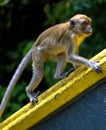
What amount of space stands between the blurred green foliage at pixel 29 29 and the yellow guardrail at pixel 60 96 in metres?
5.28

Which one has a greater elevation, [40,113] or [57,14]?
[40,113]

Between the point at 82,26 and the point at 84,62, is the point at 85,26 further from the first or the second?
the point at 84,62

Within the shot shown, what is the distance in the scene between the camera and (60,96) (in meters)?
6.79

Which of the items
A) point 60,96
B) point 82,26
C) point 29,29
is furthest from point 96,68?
point 29,29

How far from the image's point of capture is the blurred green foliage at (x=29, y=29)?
12.9 m

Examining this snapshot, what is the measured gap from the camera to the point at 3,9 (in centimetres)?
1473

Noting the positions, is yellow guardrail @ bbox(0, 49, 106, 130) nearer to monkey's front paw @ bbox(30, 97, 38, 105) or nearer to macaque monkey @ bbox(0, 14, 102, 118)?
monkey's front paw @ bbox(30, 97, 38, 105)

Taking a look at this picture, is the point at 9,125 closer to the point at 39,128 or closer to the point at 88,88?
the point at 39,128

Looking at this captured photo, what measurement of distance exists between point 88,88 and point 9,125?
37.5 inches

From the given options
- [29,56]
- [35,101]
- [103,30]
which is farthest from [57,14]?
[35,101]

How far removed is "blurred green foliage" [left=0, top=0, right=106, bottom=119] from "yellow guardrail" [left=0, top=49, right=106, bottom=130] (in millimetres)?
5279

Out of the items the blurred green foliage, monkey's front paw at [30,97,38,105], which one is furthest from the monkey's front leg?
the blurred green foliage

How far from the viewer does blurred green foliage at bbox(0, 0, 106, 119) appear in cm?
1291

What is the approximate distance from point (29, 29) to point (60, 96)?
8696mm
